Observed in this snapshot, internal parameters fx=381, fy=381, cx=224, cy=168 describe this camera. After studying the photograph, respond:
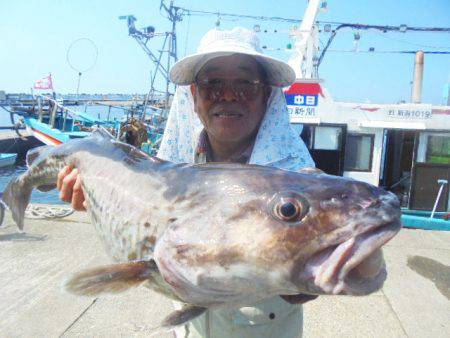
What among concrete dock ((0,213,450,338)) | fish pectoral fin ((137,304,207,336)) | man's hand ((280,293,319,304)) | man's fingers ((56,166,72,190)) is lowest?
concrete dock ((0,213,450,338))

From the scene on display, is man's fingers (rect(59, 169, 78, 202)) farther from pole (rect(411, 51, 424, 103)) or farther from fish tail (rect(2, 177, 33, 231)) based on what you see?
pole (rect(411, 51, 424, 103))

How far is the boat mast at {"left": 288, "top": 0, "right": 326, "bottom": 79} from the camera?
9.85 m

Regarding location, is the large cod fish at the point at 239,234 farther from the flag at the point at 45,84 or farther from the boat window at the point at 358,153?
the flag at the point at 45,84

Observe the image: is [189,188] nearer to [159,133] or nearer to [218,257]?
[218,257]

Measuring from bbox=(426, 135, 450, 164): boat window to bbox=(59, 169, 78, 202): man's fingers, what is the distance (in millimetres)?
8913

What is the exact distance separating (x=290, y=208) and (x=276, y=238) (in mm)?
125

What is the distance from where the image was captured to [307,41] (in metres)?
9.89

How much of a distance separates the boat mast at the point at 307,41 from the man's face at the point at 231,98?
796cm

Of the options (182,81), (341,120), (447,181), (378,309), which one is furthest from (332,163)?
(182,81)

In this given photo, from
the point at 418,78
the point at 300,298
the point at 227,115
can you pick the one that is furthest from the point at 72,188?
the point at 418,78

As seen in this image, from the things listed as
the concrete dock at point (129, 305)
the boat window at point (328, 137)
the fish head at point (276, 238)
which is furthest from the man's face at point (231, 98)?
the boat window at point (328, 137)

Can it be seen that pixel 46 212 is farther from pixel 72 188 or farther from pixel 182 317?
pixel 182 317

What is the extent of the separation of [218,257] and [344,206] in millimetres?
509

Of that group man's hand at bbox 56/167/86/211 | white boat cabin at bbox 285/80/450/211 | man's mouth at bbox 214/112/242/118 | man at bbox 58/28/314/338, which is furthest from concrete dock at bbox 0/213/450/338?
white boat cabin at bbox 285/80/450/211
